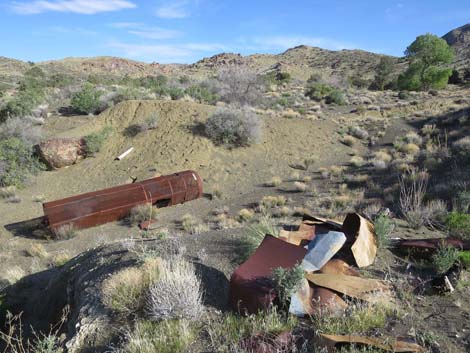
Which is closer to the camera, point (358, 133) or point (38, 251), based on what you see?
point (38, 251)

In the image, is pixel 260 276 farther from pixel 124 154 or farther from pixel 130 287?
pixel 124 154

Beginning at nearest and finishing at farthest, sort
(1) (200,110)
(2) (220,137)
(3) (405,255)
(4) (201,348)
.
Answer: (4) (201,348) → (3) (405,255) → (2) (220,137) → (1) (200,110)

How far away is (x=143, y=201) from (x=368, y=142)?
14686 mm

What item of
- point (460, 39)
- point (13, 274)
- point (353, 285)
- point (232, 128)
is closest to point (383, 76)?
point (232, 128)

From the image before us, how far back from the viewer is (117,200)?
13930 millimetres

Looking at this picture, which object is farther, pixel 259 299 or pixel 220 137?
pixel 220 137

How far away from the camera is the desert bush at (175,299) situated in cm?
462

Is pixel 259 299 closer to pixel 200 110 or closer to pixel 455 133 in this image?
pixel 200 110

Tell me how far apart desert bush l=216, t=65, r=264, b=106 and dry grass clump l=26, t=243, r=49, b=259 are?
1950 cm

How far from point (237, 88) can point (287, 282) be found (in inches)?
1159

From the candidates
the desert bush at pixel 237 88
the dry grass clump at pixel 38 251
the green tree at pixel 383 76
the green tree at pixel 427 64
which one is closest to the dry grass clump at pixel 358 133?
the desert bush at pixel 237 88

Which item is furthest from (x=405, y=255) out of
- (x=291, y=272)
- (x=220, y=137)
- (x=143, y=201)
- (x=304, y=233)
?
Result: (x=220, y=137)

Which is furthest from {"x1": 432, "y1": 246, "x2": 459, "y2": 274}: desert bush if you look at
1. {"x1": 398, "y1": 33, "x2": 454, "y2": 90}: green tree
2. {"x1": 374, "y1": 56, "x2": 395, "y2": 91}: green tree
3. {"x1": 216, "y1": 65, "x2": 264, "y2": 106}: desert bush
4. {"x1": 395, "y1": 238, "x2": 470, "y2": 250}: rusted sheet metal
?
{"x1": 374, "y1": 56, "x2": 395, "y2": 91}: green tree

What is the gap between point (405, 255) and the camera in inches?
247
